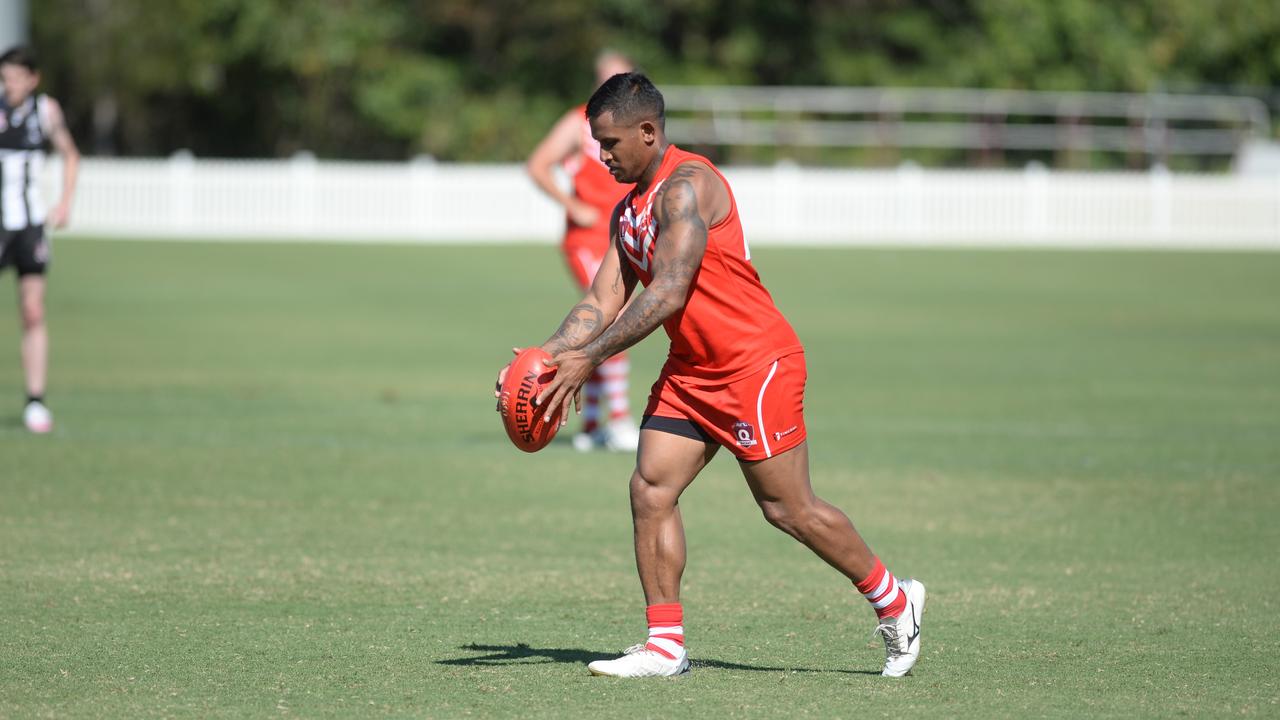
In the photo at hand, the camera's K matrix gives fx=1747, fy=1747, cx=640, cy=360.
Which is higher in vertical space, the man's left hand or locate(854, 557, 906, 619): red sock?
the man's left hand

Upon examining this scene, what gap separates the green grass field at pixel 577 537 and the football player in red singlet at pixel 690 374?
1.16 feet

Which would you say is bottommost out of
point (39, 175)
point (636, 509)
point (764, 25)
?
point (636, 509)

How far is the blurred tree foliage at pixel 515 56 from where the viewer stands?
46094 mm

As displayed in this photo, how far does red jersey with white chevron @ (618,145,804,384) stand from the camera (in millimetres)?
6035

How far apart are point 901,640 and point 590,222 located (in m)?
6.02

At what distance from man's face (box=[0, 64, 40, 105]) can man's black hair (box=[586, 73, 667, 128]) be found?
6.89 m

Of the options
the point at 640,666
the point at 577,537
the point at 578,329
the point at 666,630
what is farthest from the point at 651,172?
the point at 577,537

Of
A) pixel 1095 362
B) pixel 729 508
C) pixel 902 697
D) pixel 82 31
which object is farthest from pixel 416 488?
pixel 82 31

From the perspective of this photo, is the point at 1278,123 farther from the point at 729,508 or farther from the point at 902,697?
the point at 902,697

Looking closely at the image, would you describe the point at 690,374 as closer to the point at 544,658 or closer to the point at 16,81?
the point at 544,658

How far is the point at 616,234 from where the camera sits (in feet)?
20.6

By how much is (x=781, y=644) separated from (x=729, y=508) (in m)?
3.25

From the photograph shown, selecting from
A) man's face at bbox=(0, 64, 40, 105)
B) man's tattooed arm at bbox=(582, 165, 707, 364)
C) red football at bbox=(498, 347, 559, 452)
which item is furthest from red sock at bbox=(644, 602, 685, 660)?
man's face at bbox=(0, 64, 40, 105)

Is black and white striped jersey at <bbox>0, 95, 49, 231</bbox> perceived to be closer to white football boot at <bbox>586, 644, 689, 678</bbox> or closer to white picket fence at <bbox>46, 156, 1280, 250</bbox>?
white football boot at <bbox>586, 644, 689, 678</bbox>
